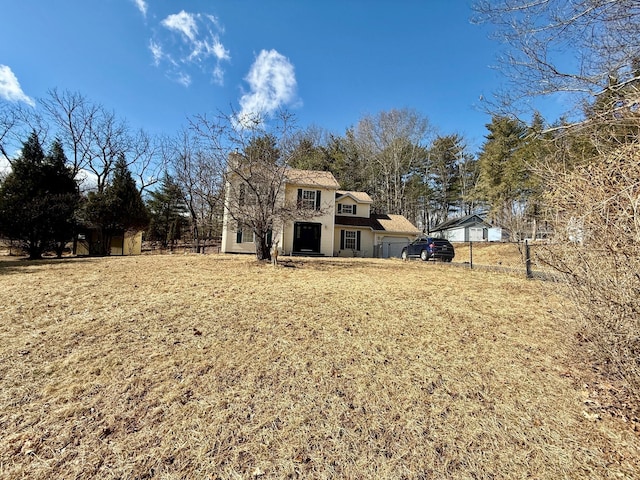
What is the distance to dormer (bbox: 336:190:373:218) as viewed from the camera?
21.1 meters

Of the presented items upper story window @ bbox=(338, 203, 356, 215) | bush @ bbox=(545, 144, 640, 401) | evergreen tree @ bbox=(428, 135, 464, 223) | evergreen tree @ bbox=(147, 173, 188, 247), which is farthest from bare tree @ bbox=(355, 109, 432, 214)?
bush @ bbox=(545, 144, 640, 401)

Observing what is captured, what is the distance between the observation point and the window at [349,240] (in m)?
20.3

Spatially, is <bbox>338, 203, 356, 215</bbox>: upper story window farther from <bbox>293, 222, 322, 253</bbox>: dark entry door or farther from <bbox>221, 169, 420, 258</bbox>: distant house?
<bbox>293, 222, 322, 253</bbox>: dark entry door

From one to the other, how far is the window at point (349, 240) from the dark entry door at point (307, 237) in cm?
238

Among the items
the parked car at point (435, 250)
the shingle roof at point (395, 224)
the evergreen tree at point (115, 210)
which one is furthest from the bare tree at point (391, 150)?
the evergreen tree at point (115, 210)

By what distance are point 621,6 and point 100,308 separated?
9.29m

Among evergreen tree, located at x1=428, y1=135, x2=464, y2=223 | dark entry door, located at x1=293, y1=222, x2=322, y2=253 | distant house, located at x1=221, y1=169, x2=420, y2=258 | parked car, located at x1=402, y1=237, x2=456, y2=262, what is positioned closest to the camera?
parked car, located at x1=402, y1=237, x2=456, y2=262

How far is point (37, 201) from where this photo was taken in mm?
13273

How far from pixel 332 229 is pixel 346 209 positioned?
296cm

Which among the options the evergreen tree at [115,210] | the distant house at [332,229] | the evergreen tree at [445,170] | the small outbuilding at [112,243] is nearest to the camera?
the evergreen tree at [115,210]

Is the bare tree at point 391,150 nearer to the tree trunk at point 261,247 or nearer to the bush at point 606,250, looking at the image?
the tree trunk at point 261,247

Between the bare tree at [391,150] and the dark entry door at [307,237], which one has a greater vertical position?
the bare tree at [391,150]

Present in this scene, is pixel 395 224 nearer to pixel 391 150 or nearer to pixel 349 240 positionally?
pixel 349 240

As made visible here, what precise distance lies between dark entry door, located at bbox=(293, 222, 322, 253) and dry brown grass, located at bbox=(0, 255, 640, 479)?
13.0 meters
